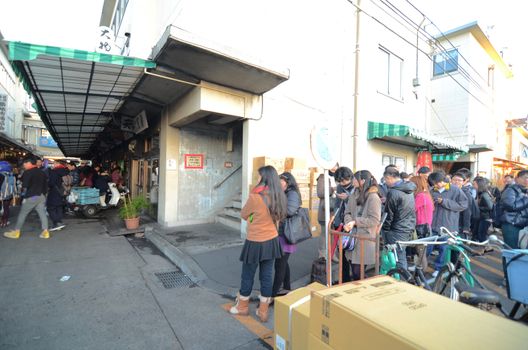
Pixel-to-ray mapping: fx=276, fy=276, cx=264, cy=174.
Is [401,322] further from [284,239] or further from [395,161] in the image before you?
[395,161]

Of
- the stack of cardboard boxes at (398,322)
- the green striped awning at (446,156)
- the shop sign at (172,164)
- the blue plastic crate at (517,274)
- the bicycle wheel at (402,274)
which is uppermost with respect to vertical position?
the green striped awning at (446,156)

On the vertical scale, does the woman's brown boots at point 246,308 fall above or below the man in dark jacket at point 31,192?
below

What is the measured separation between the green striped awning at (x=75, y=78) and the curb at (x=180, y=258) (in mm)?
3749

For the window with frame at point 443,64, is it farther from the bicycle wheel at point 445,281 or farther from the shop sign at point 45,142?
the shop sign at point 45,142

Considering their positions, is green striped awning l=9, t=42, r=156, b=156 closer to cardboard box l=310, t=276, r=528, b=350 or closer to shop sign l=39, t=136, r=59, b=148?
cardboard box l=310, t=276, r=528, b=350

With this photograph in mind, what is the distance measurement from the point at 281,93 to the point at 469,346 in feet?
24.0

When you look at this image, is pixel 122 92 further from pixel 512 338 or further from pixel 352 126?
pixel 512 338

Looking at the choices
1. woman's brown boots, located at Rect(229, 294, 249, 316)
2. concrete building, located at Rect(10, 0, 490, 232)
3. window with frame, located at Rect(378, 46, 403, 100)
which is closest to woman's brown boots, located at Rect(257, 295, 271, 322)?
woman's brown boots, located at Rect(229, 294, 249, 316)

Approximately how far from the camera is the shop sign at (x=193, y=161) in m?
8.25

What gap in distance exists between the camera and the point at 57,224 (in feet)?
26.0

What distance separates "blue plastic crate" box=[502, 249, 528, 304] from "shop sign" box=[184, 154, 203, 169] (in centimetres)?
731

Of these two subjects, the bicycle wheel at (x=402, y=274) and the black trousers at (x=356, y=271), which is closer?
the bicycle wheel at (x=402, y=274)

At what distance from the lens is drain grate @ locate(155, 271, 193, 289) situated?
14.6 feet

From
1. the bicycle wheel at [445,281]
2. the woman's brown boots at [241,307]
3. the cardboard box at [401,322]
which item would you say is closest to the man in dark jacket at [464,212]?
the bicycle wheel at [445,281]
